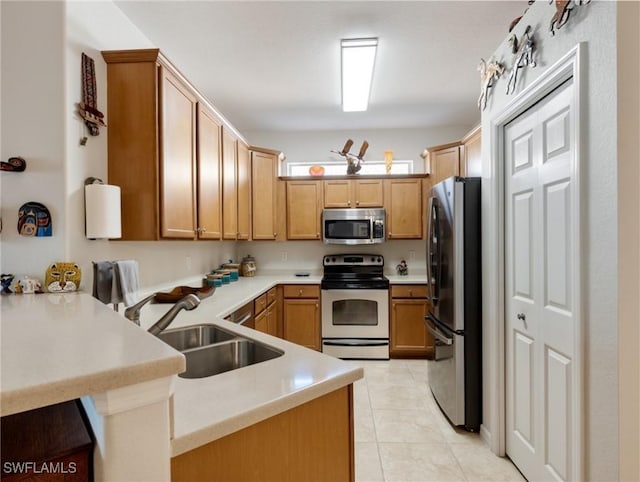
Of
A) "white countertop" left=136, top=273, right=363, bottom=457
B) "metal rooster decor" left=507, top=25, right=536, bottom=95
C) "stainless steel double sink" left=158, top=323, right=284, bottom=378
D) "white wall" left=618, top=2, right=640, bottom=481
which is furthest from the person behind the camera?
"metal rooster decor" left=507, top=25, right=536, bottom=95

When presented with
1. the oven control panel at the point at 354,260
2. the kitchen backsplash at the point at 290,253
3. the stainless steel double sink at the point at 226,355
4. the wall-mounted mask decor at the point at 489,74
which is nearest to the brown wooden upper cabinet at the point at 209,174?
Result: the stainless steel double sink at the point at 226,355

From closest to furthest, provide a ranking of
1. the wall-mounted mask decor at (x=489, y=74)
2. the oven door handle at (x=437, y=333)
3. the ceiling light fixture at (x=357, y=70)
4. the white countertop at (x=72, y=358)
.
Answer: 1. the white countertop at (x=72, y=358)
2. the wall-mounted mask decor at (x=489, y=74)
3. the oven door handle at (x=437, y=333)
4. the ceiling light fixture at (x=357, y=70)

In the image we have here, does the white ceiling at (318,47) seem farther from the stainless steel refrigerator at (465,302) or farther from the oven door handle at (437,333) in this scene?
the oven door handle at (437,333)

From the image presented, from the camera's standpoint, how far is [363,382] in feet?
10.0

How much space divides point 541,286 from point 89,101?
247cm

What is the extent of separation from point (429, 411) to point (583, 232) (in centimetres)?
185

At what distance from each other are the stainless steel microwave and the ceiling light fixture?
1.18 m

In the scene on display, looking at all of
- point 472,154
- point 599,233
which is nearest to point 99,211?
point 599,233

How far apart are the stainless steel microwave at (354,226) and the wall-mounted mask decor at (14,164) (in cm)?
283

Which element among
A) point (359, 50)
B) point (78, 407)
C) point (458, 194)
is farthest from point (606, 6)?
point (78, 407)

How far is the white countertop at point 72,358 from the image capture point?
0.48m

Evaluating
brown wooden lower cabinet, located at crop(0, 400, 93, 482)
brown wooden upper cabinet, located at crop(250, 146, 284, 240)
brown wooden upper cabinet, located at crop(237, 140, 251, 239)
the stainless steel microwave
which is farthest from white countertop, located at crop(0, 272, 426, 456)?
the stainless steel microwave

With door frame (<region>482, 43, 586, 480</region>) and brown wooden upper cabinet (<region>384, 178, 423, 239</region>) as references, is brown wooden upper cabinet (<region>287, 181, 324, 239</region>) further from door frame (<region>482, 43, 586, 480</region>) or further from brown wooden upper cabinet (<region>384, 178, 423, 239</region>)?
door frame (<region>482, 43, 586, 480</region>)

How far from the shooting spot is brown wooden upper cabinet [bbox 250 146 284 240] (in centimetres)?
369
